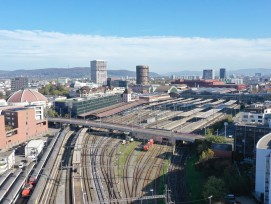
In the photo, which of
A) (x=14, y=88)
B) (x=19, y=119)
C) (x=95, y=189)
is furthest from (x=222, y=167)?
(x=14, y=88)

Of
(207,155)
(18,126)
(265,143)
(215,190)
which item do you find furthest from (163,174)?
(18,126)

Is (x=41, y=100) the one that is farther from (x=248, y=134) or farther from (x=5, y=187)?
(x=248, y=134)

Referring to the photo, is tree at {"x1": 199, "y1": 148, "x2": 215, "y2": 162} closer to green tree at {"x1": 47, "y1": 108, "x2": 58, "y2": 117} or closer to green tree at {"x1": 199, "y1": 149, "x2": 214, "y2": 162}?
green tree at {"x1": 199, "y1": 149, "x2": 214, "y2": 162}

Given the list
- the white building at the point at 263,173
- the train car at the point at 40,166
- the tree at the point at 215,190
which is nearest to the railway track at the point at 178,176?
the tree at the point at 215,190

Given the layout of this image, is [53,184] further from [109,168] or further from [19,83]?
[19,83]

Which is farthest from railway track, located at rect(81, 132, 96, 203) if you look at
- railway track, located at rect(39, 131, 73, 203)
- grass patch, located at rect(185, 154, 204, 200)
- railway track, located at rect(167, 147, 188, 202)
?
grass patch, located at rect(185, 154, 204, 200)
